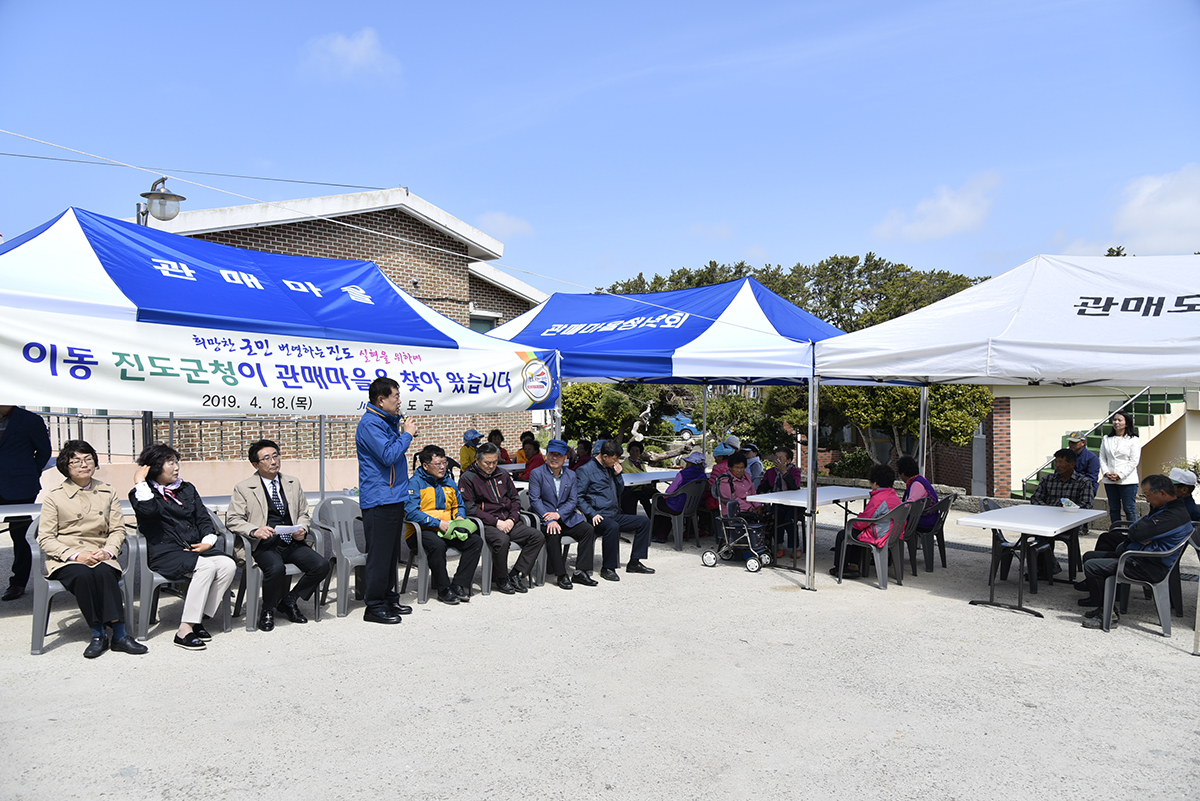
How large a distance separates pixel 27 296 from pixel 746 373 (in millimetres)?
5980

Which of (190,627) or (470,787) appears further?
(190,627)

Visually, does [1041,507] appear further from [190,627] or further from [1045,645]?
[190,627]

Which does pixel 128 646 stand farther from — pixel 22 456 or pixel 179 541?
pixel 22 456

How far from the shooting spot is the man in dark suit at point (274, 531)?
5641mm

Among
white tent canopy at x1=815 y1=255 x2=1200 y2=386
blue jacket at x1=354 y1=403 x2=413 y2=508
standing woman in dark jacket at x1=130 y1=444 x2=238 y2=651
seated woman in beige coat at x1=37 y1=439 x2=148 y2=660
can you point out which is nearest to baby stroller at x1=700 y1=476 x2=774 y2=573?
white tent canopy at x1=815 y1=255 x2=1200 y2=386

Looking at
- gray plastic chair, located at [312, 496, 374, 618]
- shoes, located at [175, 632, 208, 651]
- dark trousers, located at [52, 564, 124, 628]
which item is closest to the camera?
dark trousers, located at [52, 564, 124, 628]

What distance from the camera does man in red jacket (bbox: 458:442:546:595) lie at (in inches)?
268

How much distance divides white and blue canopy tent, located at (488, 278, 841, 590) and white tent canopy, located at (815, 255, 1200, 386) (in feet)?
2.63

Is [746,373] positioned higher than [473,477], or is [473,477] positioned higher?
[746,373]

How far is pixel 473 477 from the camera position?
22.7 feet

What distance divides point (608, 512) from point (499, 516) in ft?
3.99

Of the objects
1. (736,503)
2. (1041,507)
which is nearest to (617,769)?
(736,503)

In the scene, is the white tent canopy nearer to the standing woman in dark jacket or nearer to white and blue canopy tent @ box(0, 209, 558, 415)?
white and blue canopy tent @ box(0, 209, 558, 415)

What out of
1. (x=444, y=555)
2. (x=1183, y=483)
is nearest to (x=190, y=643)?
(x=444, y=555)
